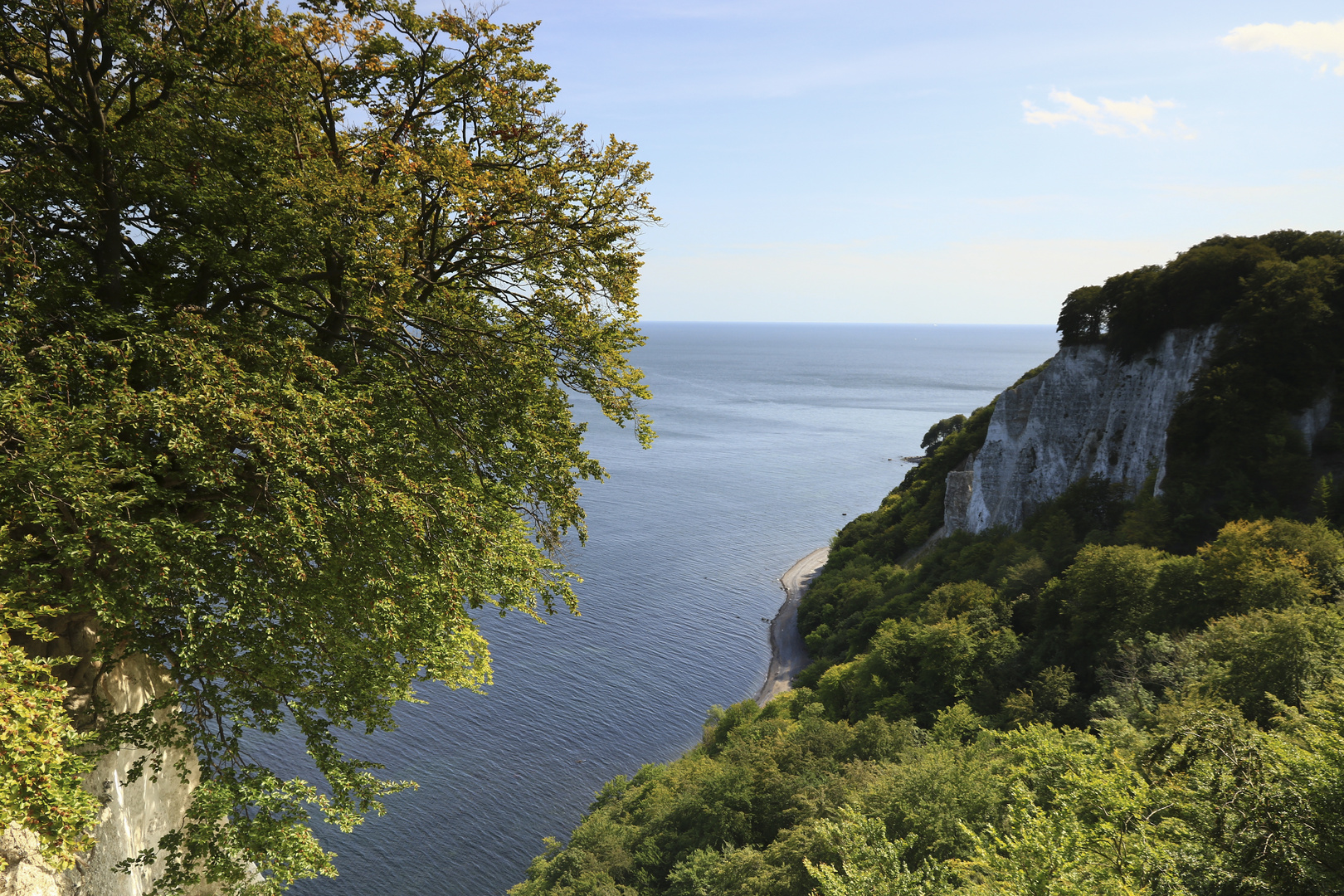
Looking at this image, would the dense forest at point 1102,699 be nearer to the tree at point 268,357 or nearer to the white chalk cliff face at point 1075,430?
the white chalk cliff face at point 1075,430

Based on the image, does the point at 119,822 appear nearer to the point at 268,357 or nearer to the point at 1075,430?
the point at 268,357

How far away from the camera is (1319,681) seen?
2183 centimetres

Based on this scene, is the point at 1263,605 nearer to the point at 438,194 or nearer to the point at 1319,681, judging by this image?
the point at 1319,681

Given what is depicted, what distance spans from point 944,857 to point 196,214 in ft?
78.0

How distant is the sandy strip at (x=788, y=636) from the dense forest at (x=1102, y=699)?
111 inches

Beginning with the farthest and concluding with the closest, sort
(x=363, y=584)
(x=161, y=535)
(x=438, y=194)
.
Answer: (x=438, y=194), (x=363, y=584), (x=161, y=535)

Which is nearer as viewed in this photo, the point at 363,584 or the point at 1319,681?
the point at 363,584

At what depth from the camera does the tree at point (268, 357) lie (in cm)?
981

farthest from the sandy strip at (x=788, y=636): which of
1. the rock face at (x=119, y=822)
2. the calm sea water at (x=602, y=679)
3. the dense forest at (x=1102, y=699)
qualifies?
the rock face at (x=119, y=822)

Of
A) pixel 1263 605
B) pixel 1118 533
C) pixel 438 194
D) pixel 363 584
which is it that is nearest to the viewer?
pixel 363 584

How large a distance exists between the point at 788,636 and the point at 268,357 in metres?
62.5

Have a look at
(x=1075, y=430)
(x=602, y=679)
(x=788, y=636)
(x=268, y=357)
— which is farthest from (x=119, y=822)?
(x=788, y=636)

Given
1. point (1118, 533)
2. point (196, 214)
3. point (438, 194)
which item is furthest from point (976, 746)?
point (196, 214)

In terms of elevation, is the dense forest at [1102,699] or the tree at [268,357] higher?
the tree at [268,357]
